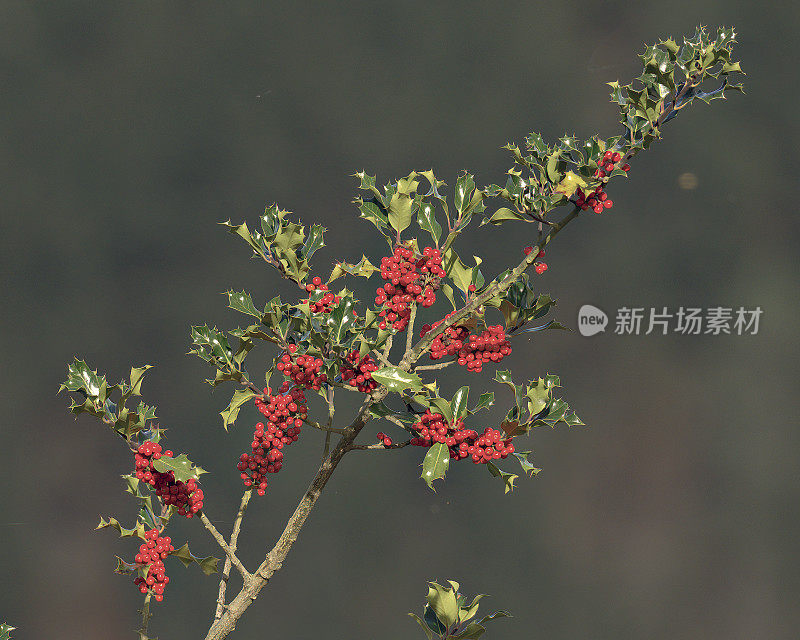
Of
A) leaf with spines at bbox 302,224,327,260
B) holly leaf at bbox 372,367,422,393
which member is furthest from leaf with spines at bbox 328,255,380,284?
holly leaf at bbox 372,367,422,393

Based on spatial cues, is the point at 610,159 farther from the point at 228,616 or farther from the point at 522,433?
the point at 228,616

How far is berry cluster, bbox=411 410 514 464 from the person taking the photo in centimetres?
182

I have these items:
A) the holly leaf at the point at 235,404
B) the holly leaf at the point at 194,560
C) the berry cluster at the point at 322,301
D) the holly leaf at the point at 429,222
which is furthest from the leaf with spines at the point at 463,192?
the holly leaf at the point at 194,560

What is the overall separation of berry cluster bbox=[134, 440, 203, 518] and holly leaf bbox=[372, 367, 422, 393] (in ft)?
1.74

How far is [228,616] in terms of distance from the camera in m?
1.97

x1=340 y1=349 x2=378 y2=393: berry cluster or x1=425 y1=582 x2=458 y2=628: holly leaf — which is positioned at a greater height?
x1=340 y1=349 x2=378 y2=393: berry cluster

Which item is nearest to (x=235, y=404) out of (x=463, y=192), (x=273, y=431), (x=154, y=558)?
(x=273, y=431)

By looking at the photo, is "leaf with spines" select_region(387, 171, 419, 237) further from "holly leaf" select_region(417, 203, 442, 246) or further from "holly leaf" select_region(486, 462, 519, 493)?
"holly leaf" select_region(486, 462, 519, 493)

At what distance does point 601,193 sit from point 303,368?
797 millimetres

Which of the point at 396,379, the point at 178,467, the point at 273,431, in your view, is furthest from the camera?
the point at 273,431

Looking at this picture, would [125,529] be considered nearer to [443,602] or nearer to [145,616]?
[145,616]

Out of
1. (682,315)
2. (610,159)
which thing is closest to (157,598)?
(610,159)

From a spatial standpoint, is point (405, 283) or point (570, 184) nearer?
point (570, 184)

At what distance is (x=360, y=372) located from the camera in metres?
1.85
